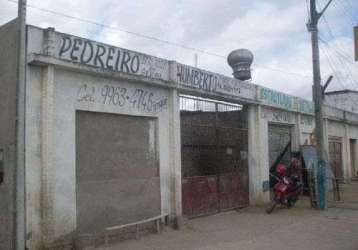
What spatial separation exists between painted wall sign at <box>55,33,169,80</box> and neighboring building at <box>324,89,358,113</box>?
26.2 meters

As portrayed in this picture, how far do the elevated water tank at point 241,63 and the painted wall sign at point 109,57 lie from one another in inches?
212

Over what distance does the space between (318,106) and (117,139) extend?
23.0 feet

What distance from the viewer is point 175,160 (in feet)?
35.0

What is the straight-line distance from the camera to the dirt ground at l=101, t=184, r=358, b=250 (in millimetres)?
8508

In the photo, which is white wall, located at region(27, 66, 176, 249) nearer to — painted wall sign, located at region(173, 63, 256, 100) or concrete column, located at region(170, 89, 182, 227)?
concrete column, located at region(170, 89, 182, 227)

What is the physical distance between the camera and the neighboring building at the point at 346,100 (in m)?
33.9

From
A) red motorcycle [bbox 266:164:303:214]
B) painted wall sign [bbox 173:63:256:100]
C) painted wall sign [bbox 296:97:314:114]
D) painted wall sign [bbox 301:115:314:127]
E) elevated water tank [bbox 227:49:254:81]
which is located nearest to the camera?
painted wall sign [bbox 173:63:256:100]

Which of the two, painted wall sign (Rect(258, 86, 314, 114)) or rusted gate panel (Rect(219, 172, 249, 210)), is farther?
painted wall sign (Rect(258, 86, 314, 114))

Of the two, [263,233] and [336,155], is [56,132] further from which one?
[336,155]

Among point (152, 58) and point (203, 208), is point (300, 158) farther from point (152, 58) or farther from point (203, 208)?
point (152, 58)

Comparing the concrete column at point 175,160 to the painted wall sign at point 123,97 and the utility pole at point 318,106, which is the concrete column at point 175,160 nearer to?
the painted wall sign at point 123,97

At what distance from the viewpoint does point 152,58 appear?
10305mm

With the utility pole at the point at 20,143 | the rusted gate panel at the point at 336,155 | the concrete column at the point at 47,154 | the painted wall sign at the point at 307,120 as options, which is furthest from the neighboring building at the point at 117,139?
the rusted gate panel at the point at 336,155

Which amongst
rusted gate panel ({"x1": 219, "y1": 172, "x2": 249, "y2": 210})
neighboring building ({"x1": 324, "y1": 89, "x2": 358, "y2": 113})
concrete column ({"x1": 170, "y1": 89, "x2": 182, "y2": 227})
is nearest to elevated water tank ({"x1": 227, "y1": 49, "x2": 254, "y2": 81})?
rusted gate panel ({"x1": 219, "y1": 172, "x2": 249, "y2": 210})
